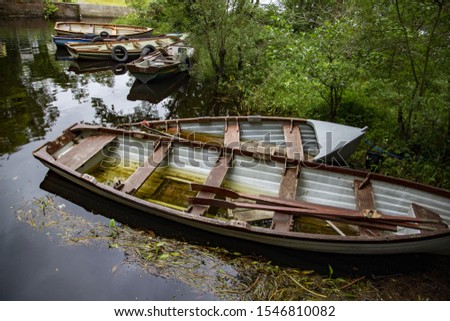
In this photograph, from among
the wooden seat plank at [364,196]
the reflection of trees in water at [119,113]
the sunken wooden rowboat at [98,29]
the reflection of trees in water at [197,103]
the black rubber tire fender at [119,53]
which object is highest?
the sunken wooden rowboat at [98,29]

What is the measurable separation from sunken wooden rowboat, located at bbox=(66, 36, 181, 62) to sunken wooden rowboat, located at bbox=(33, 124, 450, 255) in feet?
36.9

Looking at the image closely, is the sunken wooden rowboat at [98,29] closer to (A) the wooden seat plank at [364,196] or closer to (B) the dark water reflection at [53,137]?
(B) the dark water reflection at [53,137]

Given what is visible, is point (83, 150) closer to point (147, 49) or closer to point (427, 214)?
point (427, 214)

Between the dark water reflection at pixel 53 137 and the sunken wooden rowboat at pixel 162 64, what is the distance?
49cm

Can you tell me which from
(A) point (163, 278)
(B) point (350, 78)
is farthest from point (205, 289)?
(B) point (350, 78)

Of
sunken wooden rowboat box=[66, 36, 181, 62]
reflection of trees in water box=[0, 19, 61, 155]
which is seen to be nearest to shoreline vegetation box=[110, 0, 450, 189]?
reflection of trees in water box=[0, 19, 61, 155]

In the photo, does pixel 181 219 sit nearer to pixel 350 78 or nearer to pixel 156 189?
pixel 156 189

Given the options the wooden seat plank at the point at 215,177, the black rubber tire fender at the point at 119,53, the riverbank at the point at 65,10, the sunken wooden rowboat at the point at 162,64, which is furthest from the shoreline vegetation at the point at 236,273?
the riverbank at the point at 65,10

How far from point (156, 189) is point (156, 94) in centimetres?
774

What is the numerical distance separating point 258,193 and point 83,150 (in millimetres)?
3865

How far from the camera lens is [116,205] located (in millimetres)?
6082

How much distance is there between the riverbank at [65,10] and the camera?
28500mm

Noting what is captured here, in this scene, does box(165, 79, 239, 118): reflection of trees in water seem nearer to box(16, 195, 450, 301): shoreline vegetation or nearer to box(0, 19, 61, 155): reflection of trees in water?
box(0, 19, 61, 155): reflection of trees in water

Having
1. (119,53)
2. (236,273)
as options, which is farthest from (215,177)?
(119,53)
